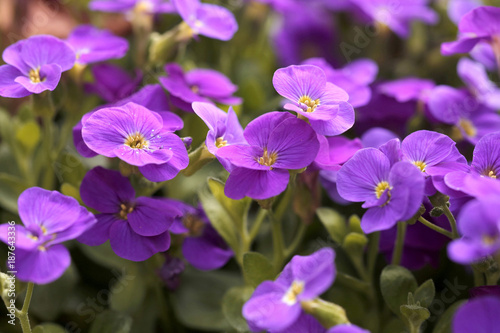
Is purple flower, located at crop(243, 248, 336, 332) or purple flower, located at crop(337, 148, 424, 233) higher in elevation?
purple flower, located at crop(337, 148, 424, 233)

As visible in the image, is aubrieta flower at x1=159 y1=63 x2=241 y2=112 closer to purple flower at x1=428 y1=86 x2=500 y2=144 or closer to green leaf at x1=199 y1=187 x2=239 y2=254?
green leaf at x1=199 y1=187 x2=239 y2=254

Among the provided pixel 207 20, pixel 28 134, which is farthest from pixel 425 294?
pixel 28 134

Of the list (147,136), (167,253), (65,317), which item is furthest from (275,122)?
(65,317)

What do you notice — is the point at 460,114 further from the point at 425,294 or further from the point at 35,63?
the point at 35,63

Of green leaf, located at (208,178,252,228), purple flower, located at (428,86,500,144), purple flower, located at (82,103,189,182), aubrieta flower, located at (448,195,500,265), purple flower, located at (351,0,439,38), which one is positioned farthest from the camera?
purple flower, located at (351,0,439,38)

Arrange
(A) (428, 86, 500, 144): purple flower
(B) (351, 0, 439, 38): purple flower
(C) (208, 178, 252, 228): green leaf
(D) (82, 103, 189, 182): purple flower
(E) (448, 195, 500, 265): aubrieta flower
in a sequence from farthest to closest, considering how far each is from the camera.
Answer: (B) (351, 0, 439, 38): purple flower, (A) (428, 86, 500, 144): purple flower, (C) (208, 178, 252, 228): green leaf, (D) (82, 103, 189, 182): purple flower, (E) (448, 195, 500, 265): aubrieta flower

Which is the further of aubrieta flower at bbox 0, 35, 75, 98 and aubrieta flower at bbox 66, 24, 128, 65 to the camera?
aubrieta flower at bbox 66, 24, 128, 65

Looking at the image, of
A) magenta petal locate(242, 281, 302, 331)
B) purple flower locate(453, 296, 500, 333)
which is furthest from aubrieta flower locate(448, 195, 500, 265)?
magenta petal locate(242, 281, 302, 331)

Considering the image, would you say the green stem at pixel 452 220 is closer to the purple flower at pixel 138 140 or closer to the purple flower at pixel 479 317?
the purple flower at pixel 479 317
